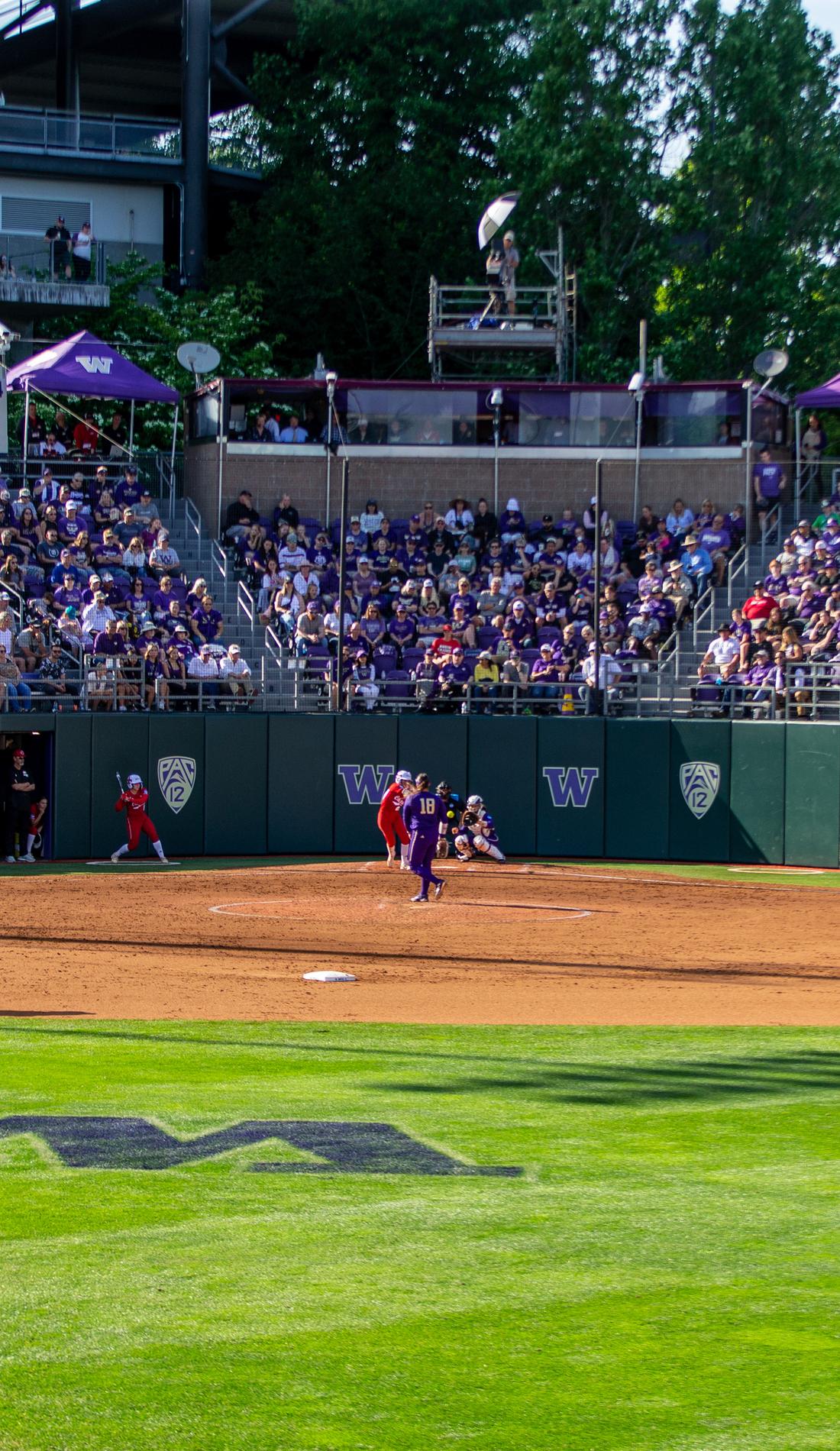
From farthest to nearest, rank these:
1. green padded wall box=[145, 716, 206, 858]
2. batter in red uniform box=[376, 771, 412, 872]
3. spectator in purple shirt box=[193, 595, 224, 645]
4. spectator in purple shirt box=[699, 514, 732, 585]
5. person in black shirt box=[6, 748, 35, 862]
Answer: spectator in purple shirt box=[699, 514, 732, 585]
spectator in purple shirt box=[193, 595, 224, 645]
green padded wall box=[145, 716, 206, 858]
person in black shirt box=[6, 748, 35, 862]
batter in red uniform box=[376, 771, 412, 872]

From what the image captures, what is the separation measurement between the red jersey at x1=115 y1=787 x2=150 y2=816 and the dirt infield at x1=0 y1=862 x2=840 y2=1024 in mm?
1384

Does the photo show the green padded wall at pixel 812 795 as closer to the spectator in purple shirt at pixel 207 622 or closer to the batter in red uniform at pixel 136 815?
the batter in red uniform at pixel 136 815

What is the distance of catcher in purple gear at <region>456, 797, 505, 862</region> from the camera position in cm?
2838

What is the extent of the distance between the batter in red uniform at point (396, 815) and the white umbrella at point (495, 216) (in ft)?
69.3

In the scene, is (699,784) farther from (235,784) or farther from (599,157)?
(599,157)

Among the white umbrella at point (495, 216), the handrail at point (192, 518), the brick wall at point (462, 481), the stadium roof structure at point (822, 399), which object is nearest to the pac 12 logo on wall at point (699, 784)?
the brick wall at point (462, 481)

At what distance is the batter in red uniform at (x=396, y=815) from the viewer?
24922 mm

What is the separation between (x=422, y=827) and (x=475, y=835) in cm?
631

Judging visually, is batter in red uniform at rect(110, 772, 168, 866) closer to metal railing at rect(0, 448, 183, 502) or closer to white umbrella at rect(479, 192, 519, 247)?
metal railing at rect(0, 448, 183, 502)

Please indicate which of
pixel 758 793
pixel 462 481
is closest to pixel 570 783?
pixel 758 793

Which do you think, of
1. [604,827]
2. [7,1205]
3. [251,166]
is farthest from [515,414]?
[7,1205]

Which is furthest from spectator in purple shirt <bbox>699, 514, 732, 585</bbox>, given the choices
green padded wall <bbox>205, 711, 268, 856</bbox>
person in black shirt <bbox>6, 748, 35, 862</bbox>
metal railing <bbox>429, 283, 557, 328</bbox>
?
person in black shirt <bbox>6, 748, 35, 862</bbox>

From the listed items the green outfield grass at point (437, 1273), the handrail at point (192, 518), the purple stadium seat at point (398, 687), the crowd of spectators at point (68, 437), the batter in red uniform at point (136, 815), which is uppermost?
the crowd of spectators at point (68, 437)

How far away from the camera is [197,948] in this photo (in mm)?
19203
